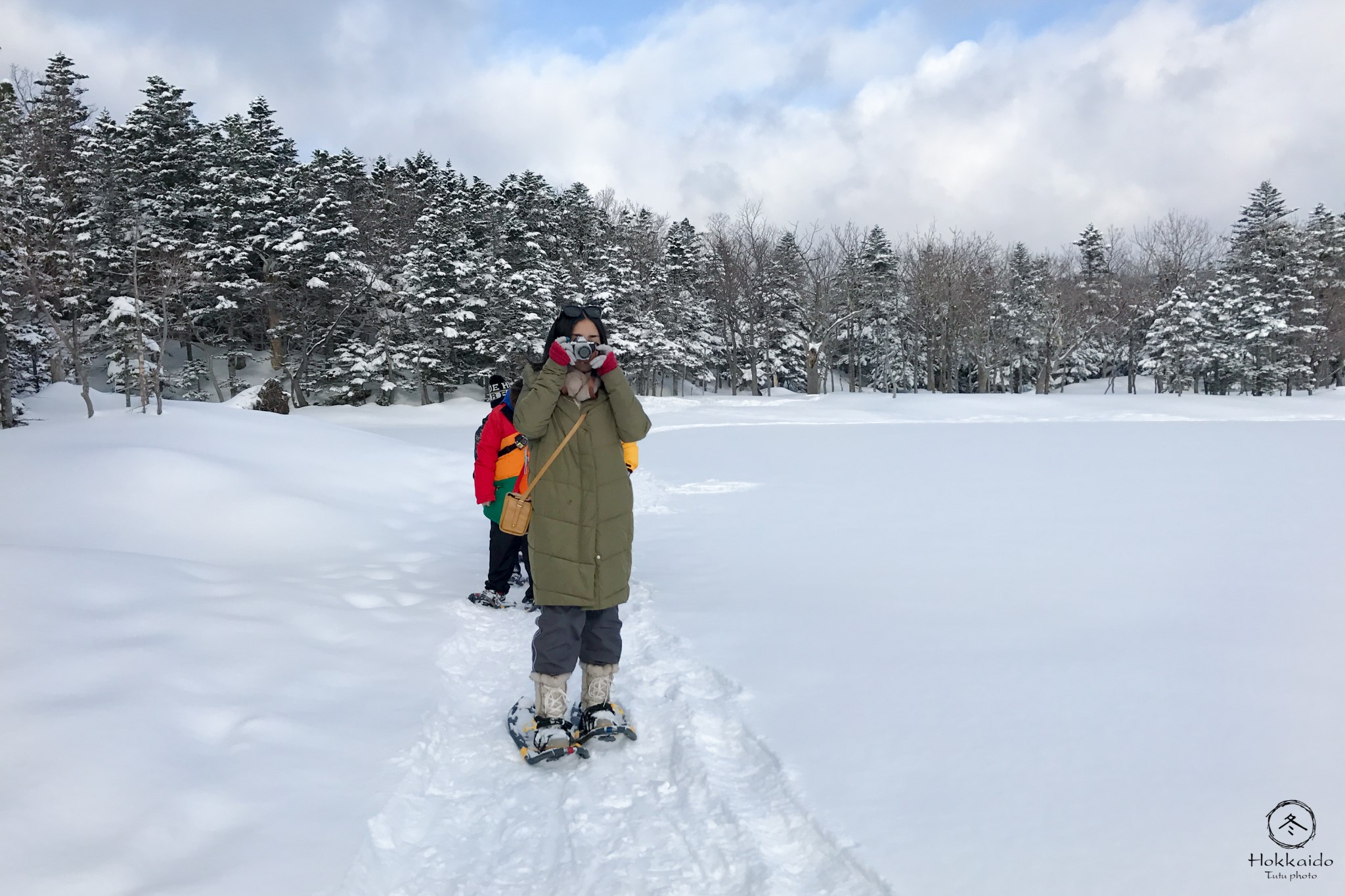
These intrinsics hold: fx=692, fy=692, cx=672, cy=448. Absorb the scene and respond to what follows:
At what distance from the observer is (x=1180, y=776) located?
2547 mm

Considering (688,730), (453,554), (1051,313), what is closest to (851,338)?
(1051,313)

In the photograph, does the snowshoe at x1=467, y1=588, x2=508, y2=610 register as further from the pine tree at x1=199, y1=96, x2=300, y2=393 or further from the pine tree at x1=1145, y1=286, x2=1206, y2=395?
the pine tree at x1=1145, y1=286, x2=1206, y2=395

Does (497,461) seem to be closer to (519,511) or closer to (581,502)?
(519,511)

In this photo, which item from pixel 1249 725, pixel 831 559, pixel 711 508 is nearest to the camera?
pixel 1249 725

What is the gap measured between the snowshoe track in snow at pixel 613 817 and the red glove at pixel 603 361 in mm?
1728

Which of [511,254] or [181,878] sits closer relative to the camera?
[181,878]

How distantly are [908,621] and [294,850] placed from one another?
3.57 metres

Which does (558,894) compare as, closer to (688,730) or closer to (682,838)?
(682,838)

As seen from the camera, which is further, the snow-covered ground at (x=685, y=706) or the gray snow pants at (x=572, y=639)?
the gray snow pants at (x=572, y=639)

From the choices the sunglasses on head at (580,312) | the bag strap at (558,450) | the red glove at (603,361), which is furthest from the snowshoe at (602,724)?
the sunglasses on head at (580,312)

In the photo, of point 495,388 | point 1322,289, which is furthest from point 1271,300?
point 495,388

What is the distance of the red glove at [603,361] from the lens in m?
3.05
